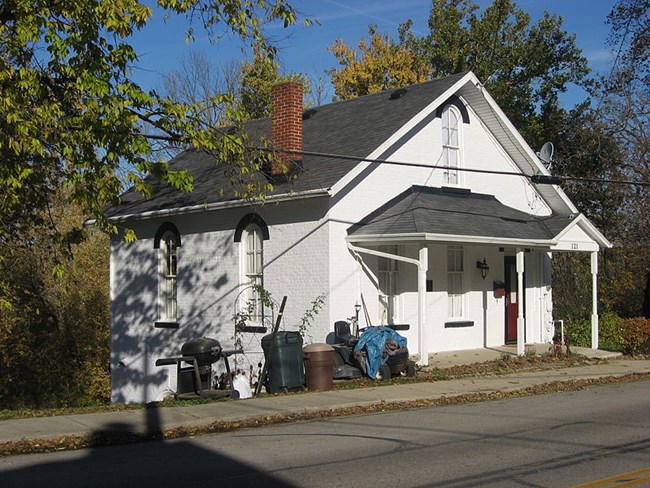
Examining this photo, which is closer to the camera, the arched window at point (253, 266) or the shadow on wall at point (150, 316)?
the arched window at point (253, 266)

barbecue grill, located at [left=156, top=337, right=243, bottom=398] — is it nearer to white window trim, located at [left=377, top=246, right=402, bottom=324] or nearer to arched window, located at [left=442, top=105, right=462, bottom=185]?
white window trim, located at [left=377, top=246, right=402, bottom=324]

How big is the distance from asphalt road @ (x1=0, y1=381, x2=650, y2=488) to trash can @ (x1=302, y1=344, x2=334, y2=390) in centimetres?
309

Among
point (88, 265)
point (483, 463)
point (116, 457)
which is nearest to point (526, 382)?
point (483, 463)

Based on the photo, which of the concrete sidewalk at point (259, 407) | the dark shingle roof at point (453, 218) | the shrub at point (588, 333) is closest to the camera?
the concrete sidewalk at point (259, 407)

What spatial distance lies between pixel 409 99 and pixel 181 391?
32.9ft

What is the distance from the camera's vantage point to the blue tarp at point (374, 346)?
663 inches

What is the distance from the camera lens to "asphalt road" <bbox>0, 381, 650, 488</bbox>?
27.1ft

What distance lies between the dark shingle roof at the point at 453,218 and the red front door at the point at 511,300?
1605 mm

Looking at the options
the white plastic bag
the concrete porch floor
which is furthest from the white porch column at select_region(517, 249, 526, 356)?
the white plastic bag

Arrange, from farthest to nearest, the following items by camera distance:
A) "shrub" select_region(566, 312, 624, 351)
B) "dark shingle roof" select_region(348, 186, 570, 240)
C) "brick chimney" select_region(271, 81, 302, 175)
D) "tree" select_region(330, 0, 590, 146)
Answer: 1. "tree" select_region(330, 0, 590, 146)
2. "shrub" select_region(566, 312, 624, 351)
3. "brick chimney" select_region(271, 81, 302, 175)
4. "dark shingle roof" select_region(348, 186, 570, 240)

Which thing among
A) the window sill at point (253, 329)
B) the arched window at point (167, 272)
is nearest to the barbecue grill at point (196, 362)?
the window sill at point (253, 329)

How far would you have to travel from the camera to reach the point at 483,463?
891cm

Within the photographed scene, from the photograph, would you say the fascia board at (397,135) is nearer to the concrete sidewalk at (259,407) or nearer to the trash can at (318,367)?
the trash can at (318,367)

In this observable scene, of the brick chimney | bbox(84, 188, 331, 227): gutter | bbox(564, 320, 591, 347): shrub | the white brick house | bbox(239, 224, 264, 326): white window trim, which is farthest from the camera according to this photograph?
bbox(564, 320, 591, 347): shrub
